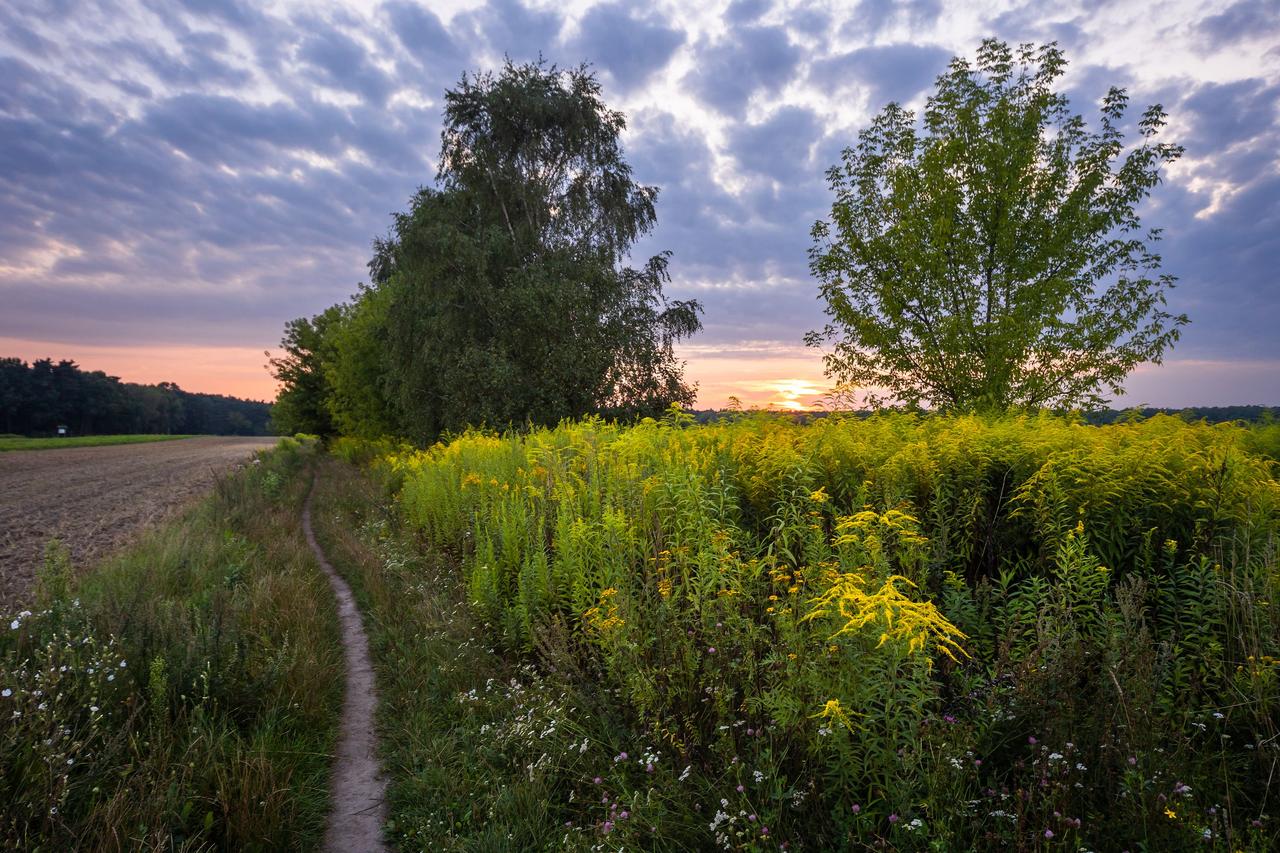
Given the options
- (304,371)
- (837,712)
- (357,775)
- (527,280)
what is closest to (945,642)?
(837,712)

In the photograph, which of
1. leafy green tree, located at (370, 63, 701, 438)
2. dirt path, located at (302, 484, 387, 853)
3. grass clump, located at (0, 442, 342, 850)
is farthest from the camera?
leafy green tree, located at (370, 63, 701, 438)

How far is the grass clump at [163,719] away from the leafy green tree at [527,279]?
1364 cm

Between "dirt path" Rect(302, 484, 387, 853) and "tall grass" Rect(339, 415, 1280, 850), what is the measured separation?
1.31 m

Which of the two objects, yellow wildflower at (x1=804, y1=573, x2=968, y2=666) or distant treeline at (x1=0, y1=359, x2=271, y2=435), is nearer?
yellow wildflower at (x1=804, y1=573, x2=968, y2=666)

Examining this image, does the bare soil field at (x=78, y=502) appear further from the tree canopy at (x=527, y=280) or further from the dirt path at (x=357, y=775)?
the tree canopy at (x=527, y=280)

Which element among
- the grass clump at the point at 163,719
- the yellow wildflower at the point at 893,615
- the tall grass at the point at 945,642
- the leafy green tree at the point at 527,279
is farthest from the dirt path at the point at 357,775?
the leafy green tree at the point at 527,279

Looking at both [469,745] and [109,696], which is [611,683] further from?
[109,696]

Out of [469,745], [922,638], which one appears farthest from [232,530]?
[922,638]

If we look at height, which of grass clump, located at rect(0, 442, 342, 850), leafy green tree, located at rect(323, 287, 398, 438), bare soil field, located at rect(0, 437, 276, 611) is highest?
leafy green tree, located at rect(323, 287, 398, 438)

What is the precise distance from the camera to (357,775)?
432 centimetres

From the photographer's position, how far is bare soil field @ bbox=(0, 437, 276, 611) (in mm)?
10406

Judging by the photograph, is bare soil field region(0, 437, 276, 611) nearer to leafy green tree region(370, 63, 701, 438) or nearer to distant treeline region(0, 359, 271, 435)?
leafy green tree region(370, 63, 701, 438)

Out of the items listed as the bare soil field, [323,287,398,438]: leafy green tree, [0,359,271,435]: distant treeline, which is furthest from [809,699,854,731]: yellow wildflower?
[0,359,271,435]: distant treeline

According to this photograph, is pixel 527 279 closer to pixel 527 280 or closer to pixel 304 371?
pixel 527 280
